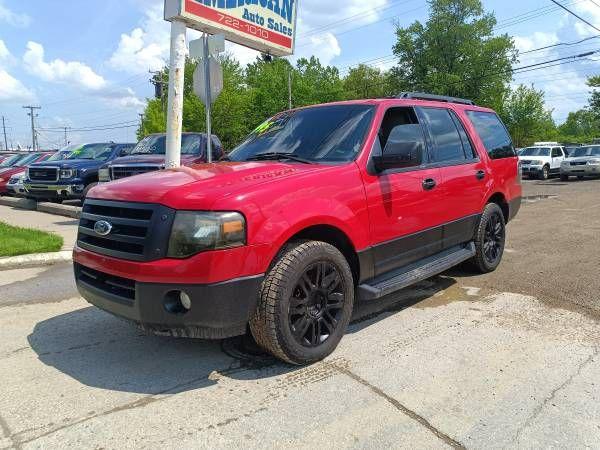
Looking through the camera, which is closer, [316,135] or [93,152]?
[316,135]

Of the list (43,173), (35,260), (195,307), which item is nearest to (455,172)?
(195,307)

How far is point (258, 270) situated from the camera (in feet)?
10.4

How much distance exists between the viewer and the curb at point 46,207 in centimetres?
1171

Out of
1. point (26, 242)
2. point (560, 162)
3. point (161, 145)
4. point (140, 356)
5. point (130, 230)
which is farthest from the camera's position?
point (560, 162)

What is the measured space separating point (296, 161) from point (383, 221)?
84 centimetres

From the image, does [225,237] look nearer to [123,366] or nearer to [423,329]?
[123,366]

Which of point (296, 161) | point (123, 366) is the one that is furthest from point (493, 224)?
point (123, 366)

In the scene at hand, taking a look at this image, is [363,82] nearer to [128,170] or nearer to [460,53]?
[460,53]

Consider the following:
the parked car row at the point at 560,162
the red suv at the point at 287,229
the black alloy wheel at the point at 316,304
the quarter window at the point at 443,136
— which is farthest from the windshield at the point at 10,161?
the parked car row at the point at 560,162

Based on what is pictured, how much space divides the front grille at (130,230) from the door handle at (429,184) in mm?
2378

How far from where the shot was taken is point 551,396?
122 inches

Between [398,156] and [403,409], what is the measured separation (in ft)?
6.09

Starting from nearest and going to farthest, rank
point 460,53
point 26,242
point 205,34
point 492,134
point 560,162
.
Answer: point 492,134, point 26,242, point 205,34, point 560,162, point 460,53

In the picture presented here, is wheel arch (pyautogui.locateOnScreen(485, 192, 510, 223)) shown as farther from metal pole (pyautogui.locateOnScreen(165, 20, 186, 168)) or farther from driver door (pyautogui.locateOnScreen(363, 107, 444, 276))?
metal pole (pyautogui.locateOnScreen(165, 20, 186, 168))
